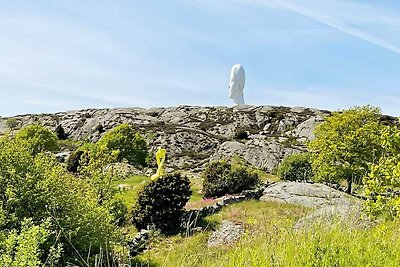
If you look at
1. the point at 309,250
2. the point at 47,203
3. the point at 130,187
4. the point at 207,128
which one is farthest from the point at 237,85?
the point at 309,250

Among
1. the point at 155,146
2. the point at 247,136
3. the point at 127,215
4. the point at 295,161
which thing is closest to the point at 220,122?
the point at 247,136

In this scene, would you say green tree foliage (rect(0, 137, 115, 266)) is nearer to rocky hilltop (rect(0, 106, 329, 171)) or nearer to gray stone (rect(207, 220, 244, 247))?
gray stone (rect(207, 220, 244, 247))

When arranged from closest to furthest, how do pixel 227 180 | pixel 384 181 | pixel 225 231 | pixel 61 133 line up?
pixel 384 181 < pixel 225 231 < pixel 227 180 < pixel 61 133

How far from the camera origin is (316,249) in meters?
5.01

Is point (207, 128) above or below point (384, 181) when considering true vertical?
above

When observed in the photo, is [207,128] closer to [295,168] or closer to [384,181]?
[295,168]

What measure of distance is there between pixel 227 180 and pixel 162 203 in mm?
7370

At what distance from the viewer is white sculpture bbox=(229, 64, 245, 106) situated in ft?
362

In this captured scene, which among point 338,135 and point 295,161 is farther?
point 295,161

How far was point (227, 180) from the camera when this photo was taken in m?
28.2

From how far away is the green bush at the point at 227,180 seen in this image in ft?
92.3

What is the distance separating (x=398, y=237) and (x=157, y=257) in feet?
43.4

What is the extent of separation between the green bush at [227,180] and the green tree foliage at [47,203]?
13.0m

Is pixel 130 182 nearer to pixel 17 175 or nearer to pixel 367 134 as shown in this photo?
pixel 367 134
